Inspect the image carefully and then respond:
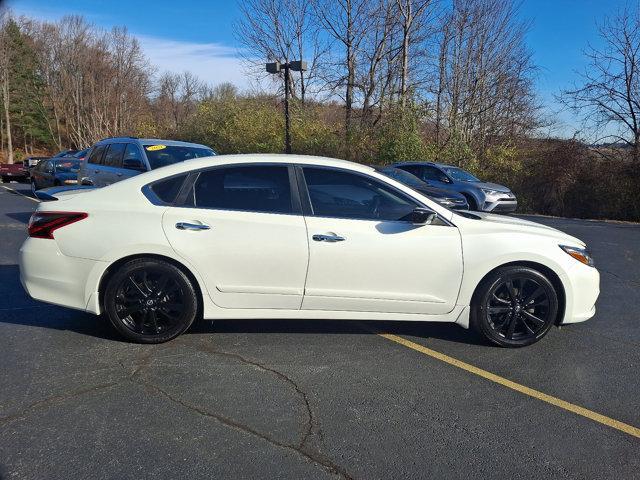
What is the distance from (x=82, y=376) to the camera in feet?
11.7

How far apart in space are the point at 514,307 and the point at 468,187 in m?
10.8

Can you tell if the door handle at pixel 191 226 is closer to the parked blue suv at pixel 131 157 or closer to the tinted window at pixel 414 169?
the parked blue suv at pixel 131 157

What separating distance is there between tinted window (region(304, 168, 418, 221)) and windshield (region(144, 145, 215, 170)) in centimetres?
518

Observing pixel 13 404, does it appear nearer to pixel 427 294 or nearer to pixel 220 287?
pixel 220 287

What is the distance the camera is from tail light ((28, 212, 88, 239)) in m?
4.07

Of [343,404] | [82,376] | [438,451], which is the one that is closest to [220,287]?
[82,376]

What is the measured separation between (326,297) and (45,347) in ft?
7.61

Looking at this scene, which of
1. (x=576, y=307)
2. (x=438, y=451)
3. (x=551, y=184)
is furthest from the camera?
(x=551, y=184)

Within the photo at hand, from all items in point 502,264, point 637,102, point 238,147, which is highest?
point 637,102

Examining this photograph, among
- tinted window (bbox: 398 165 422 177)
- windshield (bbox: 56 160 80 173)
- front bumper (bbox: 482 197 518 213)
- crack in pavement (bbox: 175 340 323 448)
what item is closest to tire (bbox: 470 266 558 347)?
crack in pavement (bbox: 175 340 323 448)

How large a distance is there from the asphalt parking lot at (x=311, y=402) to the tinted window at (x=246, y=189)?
1161 mm

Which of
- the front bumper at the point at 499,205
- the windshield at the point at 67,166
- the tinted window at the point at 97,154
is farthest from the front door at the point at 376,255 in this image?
the windshield at the point at 67,166

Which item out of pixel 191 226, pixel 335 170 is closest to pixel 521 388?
pixel 335 170

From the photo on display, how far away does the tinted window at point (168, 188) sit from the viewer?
13.6 ft
